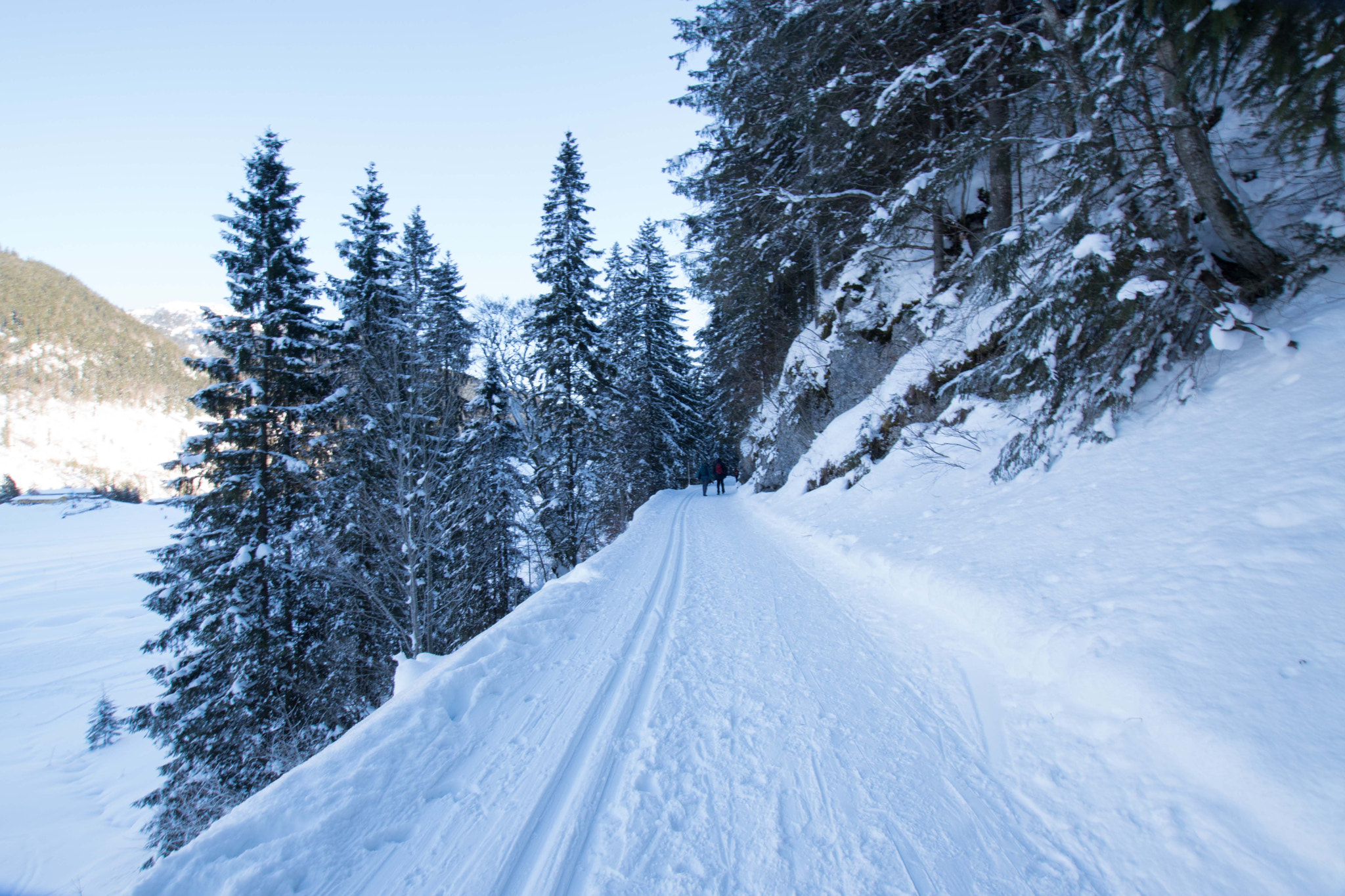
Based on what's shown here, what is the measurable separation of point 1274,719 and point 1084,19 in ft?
20.5

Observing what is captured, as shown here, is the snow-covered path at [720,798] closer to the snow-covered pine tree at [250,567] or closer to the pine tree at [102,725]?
the snow-covered pine tree at [250,567]

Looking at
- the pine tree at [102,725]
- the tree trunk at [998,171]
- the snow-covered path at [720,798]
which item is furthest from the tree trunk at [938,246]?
the pine tree at [102,725]

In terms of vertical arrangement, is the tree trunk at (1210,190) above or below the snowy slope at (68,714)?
above

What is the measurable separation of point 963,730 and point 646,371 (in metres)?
23.6

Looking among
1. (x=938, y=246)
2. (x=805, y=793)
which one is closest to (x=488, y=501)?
(x=805, y=793)

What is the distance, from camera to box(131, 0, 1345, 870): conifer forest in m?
4.36

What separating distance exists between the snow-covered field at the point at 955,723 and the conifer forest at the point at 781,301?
122 cm

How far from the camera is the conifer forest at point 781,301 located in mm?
4355

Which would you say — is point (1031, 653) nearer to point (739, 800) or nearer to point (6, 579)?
point (739, 800)

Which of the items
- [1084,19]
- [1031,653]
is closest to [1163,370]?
[1084,19]

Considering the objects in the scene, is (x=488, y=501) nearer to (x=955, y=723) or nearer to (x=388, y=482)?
(x=388, y=482)

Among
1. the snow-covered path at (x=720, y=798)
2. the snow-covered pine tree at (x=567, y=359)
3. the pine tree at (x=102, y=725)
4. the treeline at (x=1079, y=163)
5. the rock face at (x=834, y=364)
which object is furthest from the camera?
the snow-covered pine tree at (x=567, y=359)

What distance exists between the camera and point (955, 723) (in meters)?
2.67

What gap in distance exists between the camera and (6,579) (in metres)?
28.6
